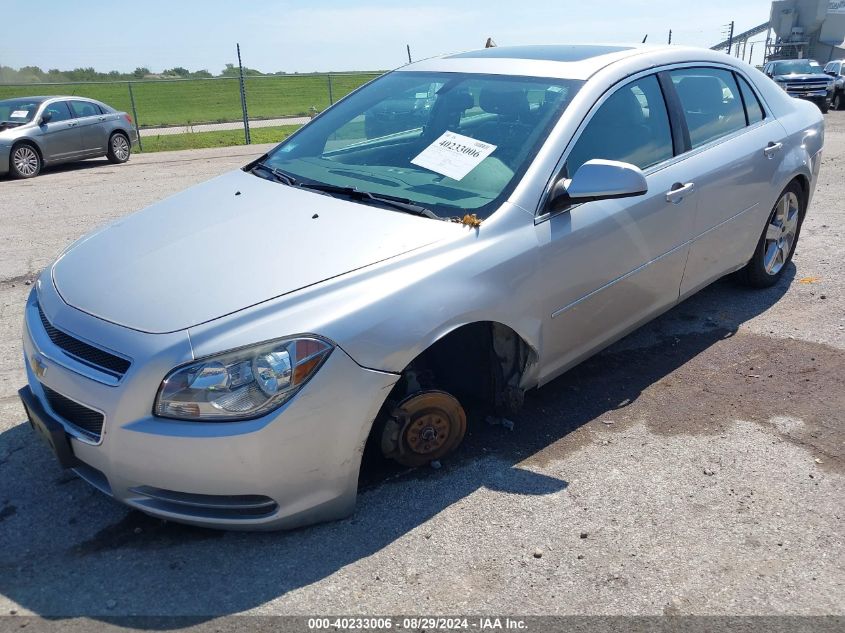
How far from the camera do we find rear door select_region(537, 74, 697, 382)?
3439 millimetres

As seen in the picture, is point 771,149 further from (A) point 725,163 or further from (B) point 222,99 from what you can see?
(B) point 222,99

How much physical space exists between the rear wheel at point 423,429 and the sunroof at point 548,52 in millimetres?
2017

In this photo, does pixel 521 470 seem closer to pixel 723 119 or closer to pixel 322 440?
pixel 322 440

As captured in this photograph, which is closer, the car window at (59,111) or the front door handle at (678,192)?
the front door handle at (678,192)

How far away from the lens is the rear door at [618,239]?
11.3 ft

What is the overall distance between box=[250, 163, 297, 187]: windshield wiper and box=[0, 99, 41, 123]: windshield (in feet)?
36.4

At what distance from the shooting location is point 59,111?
13781 millimetres

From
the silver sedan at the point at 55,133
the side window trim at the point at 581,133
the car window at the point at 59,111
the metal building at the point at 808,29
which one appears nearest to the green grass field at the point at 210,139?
the silver sedan at the point at 55,133

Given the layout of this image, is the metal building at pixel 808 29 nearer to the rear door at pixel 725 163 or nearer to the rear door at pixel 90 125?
the rear door at pixel 90 125

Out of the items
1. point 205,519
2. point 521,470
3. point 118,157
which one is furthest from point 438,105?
point 118,157

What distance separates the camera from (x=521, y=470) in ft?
10.9

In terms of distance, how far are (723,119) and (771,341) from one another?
1.42m

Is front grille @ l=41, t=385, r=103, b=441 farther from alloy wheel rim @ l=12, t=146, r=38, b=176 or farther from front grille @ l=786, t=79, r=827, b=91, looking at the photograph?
front grille @ l=786, t=79, r=827, b=91

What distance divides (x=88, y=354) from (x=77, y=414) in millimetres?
234
